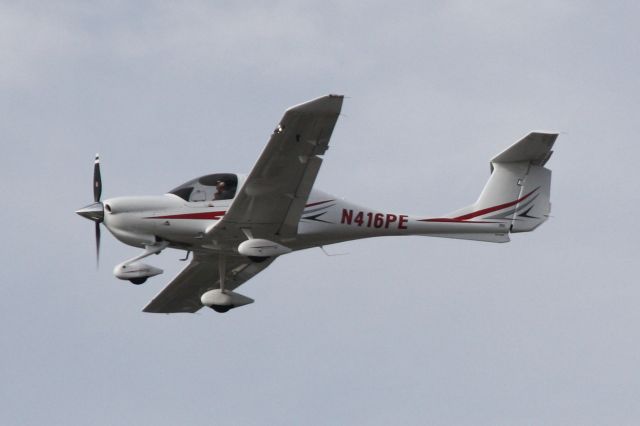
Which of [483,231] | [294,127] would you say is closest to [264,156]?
[294,127]

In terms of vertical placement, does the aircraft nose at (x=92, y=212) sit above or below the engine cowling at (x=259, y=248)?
above

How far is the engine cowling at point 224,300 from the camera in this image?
87.8 feet

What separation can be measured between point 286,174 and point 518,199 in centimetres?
584

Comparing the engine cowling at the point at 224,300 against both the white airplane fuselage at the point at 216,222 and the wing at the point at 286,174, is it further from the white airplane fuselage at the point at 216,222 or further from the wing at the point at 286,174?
the wing at the point at 286,174

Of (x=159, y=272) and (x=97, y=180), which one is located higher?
(x=97, y=180)

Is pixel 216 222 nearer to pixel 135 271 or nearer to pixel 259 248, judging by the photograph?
pixel 259 248

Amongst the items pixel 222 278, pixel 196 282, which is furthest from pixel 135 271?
pixel 196 282

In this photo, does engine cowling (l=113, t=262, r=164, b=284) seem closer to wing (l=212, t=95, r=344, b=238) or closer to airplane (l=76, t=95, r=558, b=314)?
airplane (l=76, t=95, r=558, b=314)

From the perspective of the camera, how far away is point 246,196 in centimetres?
2455

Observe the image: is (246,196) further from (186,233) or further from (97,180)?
(97,180)

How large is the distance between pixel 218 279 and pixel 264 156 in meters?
5.99

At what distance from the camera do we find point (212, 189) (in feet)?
83.9

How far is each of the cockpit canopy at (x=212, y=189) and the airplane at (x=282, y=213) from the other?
0.02 meters

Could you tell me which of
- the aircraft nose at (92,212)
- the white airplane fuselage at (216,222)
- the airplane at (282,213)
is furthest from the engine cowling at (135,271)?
the aircraft nose at (92,212)
